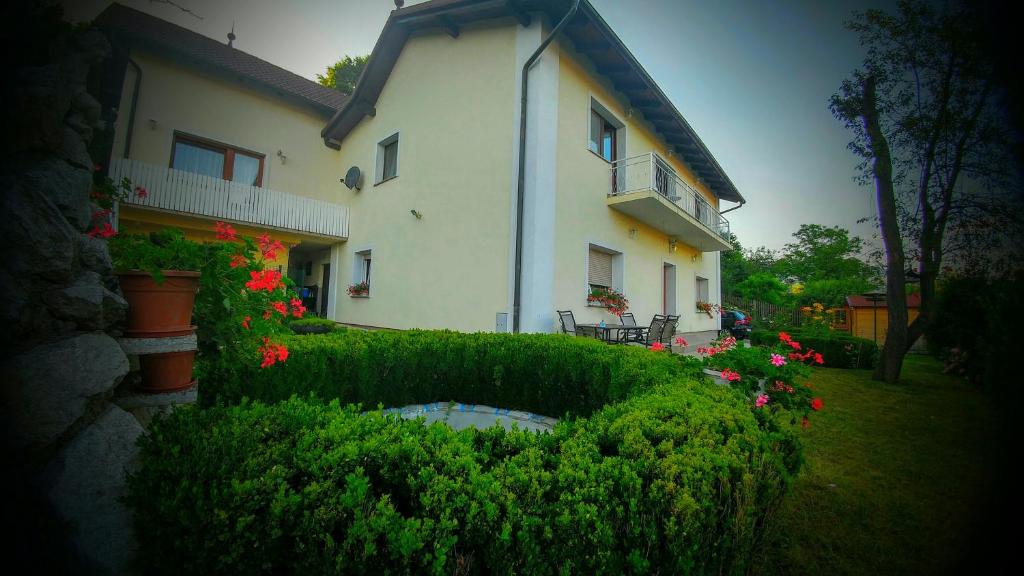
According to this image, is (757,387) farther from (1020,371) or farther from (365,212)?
(365,212)

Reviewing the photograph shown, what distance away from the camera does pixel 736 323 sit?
16.1 meters

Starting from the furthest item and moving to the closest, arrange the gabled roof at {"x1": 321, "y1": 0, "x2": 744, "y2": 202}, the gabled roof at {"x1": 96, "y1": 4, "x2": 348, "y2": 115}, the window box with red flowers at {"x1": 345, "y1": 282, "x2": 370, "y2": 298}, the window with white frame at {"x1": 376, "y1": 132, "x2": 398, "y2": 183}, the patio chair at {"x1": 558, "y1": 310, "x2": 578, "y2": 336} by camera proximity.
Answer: the window box with red flowers at {"x1": 345, "y1": 282, "x2": 370, "y2": 298} → the window with white frame at {"x1": 376, "y1": 132, "x2": 398, "y2": 183} → the gabled roof at {"x1": 96, "y1": 4, "x2": 348, "y2": 115} → the gabled roof at {"x1": 321, "y1": 0, "x2": 744, "y2": 202} → the patio chair at {"x1": 558, "y1": 310, "x2": 578, "y2": 336}

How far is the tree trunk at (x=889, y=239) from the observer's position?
3361 millimetres

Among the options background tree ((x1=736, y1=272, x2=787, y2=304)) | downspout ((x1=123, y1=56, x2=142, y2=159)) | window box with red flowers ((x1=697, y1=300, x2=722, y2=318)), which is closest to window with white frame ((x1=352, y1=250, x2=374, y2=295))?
downspout ((x1=123, y1=56, x2=142, y2=159))

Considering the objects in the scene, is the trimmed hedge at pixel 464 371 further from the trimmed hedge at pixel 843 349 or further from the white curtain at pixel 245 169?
the white curtain at pixel 245 169

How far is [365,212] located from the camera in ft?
35.4

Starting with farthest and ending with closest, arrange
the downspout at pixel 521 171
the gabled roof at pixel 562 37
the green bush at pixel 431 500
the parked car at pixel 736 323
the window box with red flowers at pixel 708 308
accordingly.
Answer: the parked car at pixel 736 323, the window box with red flowers at pixel 708 308, the gabled roof at pixel 562 37, the downspout at pixel 521 171, the green bush at pixel 431 500

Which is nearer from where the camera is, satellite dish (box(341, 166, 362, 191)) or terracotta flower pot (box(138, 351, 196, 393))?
terracotta flower pot (box(138, 351, 196, 393))

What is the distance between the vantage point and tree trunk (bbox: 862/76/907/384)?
3.36 m

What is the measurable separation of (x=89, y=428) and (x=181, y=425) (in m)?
0.29

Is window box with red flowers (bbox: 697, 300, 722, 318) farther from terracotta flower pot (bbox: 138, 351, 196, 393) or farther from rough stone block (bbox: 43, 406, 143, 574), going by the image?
rough stone block (bbox: 43, 406, 143, 574)

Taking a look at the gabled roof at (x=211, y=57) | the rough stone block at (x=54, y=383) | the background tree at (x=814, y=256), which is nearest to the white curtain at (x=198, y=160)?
the gabled roof at (x=211, y=57)

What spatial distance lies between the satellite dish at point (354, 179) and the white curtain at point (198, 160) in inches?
134

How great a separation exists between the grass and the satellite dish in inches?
464
